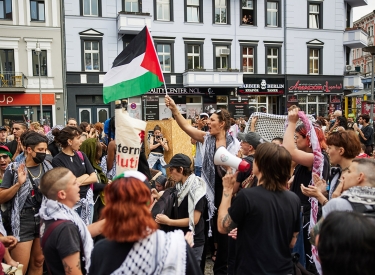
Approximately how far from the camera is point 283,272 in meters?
2.44

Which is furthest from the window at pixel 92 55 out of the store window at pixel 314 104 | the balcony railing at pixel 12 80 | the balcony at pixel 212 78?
the store window at pixel 314 104

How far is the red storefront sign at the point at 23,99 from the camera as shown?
852 inches

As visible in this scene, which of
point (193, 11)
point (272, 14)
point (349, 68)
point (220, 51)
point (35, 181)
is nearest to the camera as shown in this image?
point (35, 181)

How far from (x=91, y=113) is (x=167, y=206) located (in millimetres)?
20370

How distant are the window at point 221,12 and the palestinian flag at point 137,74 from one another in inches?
848

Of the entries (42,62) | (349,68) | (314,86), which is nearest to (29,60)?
(42,62)

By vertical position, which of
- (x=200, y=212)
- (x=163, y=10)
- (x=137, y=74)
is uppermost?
(x=163, y=10)

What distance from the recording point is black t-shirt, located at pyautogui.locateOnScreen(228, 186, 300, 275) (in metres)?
2.37

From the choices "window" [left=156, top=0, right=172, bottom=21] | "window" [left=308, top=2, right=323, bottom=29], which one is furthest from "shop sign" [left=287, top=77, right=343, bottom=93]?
"window" [left=156, top=0, right=172, bottom=21]

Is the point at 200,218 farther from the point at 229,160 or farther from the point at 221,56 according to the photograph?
the point at 221,56

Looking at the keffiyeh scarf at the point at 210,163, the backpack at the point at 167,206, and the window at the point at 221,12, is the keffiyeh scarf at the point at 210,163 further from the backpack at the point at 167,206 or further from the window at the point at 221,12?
the window at the point at 221,12

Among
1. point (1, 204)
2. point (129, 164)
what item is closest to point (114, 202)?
point (129, 164)

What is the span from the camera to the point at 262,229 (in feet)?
7.79

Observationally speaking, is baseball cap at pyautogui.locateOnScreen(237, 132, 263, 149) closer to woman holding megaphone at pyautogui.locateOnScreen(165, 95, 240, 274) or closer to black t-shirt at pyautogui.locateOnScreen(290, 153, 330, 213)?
woman holding megaphone at pyautogui.locateOnScreen(165, 95, 240, 274)
